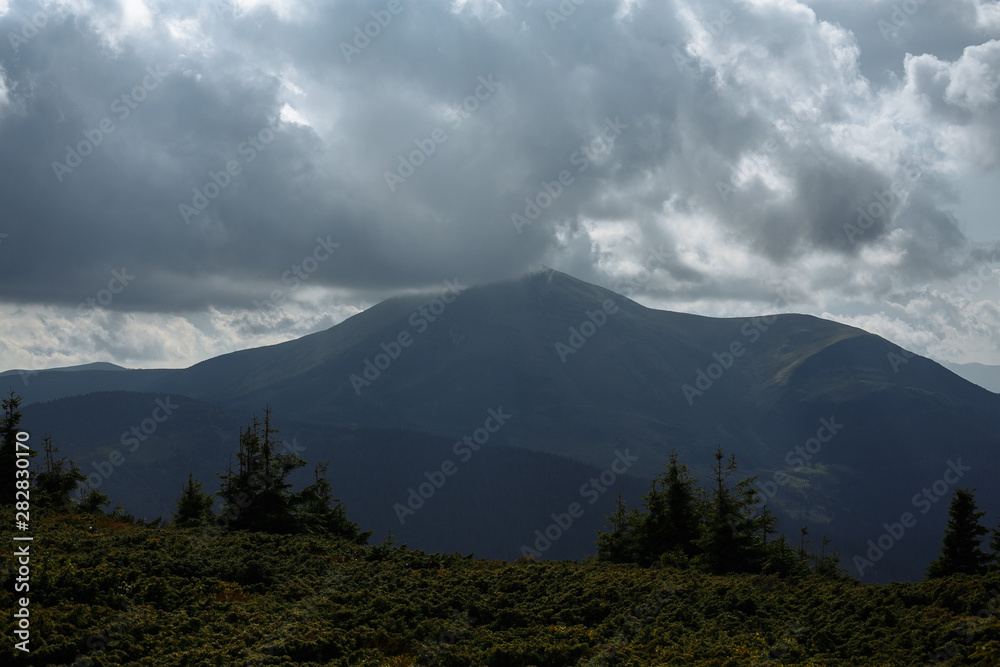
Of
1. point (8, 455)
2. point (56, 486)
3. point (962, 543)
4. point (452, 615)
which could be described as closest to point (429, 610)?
point (452, 615)

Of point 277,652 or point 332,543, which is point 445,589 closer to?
point 277,652

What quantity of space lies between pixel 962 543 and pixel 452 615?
38.0m

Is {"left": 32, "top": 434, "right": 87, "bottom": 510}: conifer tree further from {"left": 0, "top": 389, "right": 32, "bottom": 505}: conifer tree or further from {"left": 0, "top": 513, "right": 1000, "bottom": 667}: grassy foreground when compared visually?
{"left": 0, "top": 513, "right": 1000, "bottom": 667}: grassy foreground

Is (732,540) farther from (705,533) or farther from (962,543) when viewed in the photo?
(962,543)

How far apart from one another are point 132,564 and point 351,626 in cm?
1095

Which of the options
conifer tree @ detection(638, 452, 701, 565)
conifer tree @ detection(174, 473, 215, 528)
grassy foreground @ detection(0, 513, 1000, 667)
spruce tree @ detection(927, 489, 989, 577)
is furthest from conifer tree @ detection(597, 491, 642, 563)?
conifer tree @ detection(174, 473, 215, 528)

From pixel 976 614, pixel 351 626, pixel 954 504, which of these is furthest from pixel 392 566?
pixel 954 504

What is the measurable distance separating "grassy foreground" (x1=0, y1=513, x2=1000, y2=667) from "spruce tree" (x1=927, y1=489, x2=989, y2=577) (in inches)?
760

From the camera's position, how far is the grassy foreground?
20609mm

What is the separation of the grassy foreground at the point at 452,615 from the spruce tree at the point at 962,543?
63.3 ft

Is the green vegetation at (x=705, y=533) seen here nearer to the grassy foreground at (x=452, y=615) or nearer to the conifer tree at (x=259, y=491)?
the grassy foreground at (x=452, y=615)

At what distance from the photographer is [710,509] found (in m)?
48.9

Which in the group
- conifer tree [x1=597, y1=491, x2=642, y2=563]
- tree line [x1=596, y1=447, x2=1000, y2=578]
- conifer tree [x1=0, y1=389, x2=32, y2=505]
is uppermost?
conifer tree [x1=0, y1=389, x2=32, y2=505]

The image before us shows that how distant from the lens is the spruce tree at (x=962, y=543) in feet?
144
